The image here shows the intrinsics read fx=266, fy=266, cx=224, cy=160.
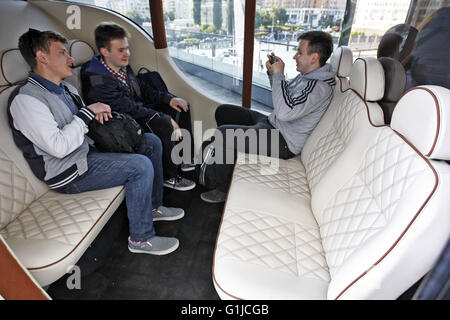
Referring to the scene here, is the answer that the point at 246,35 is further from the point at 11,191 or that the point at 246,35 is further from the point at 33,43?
the point at 11,191

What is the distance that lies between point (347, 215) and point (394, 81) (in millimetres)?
787

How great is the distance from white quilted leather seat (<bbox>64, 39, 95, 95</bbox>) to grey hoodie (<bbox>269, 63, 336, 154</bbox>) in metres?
1.54

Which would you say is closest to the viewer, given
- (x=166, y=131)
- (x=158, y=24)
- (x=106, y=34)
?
(x=106, y=34)

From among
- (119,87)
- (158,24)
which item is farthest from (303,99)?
(158,24)

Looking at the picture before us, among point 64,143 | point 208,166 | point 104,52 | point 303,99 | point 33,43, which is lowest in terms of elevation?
Result: point 208,166

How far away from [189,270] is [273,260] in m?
0.67

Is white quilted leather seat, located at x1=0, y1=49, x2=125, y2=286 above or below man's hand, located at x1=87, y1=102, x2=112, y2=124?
below

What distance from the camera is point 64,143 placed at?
1.40 m

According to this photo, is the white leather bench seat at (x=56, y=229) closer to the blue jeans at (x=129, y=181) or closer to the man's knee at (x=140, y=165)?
the blue jeans at (x=129, y=181)

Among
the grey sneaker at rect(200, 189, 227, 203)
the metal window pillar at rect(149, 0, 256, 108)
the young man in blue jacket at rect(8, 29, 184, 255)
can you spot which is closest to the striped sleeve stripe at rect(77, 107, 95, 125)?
the young man in blue jacket at rect(8, 29, 184, 255)

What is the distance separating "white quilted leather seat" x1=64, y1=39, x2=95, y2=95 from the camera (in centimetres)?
211

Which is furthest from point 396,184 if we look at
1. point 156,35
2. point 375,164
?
point 156,35

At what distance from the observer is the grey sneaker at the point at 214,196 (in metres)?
2.21

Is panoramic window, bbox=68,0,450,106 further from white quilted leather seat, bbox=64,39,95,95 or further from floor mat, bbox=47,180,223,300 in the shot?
floor mat, bbox=47,180,223,300
